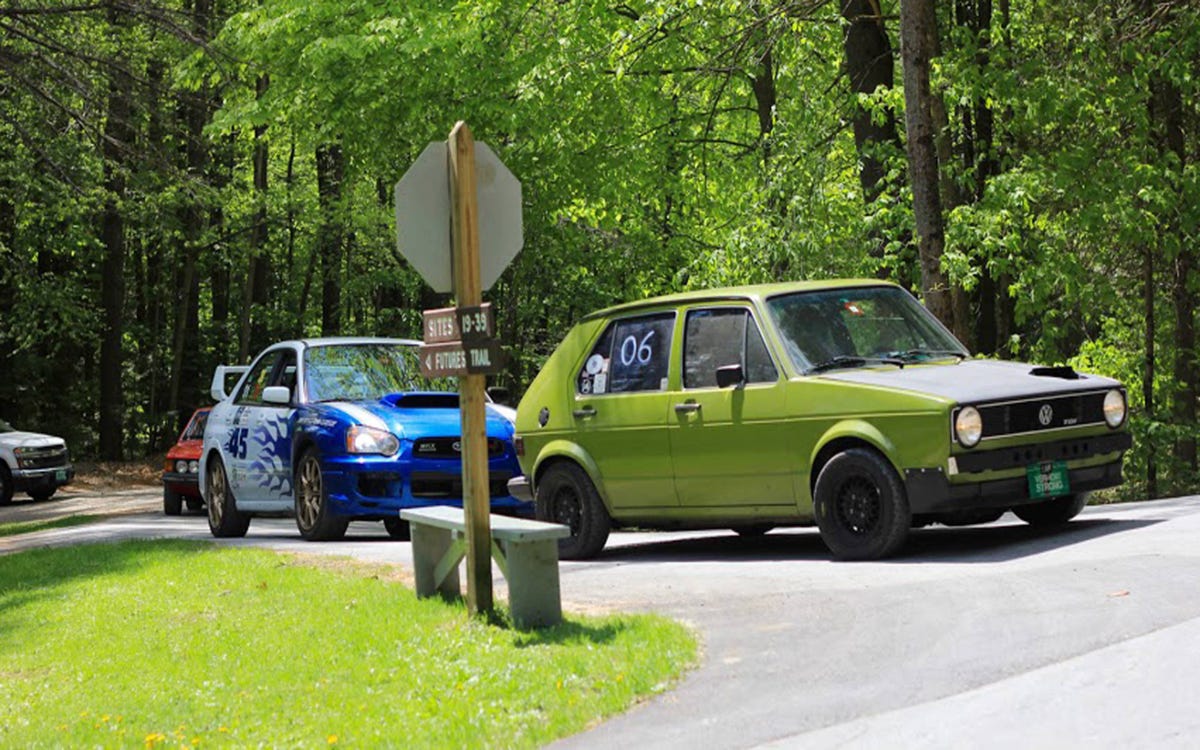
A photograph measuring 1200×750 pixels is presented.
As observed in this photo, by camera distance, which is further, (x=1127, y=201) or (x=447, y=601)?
(x=1127, y=201)

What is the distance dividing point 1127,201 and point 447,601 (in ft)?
38.2

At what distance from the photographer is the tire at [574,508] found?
12508mm

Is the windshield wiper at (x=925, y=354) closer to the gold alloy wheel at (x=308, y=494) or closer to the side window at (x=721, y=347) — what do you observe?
the side window at (x=721, y=347)

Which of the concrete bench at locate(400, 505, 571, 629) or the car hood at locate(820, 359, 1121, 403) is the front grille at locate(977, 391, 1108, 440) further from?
the concrete bench at locate(400, 505, 571, 629)

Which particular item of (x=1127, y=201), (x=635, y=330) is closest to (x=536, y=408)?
(x=635, y=330)

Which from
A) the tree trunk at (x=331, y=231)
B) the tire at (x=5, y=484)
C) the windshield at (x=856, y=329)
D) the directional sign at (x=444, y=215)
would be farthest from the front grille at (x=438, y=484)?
the tire at (x=5, y=484)

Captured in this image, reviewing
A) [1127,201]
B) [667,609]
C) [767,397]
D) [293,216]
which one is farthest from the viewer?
[293,216]

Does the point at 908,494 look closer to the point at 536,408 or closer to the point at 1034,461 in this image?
the point at 1034,461

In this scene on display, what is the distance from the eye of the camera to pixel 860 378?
35.3 feet

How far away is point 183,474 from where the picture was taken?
83.4ft

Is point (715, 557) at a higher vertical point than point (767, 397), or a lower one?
lower

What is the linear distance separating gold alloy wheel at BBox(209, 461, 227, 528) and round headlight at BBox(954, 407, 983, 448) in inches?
375

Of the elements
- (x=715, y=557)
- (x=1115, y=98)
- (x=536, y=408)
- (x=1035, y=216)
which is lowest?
(x=715, y=557)

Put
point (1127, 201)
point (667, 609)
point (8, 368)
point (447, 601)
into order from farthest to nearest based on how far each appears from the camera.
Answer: point (8, 368)
point (1127, 201)
point (447, 601)
point (667, 609)
